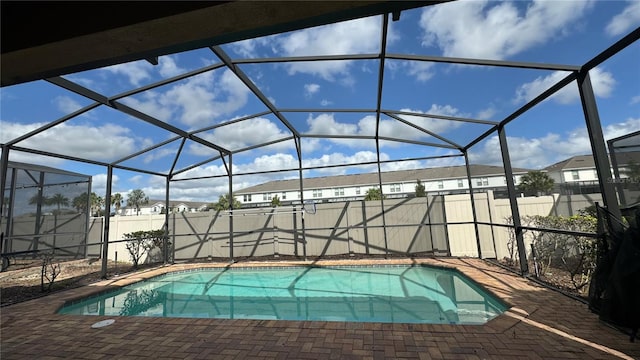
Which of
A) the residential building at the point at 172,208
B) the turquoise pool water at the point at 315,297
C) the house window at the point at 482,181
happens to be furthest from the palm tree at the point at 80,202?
the house window at the point at 482,181

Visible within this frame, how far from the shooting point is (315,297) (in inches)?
206

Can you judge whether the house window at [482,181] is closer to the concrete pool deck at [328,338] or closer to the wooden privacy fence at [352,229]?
the wooden privacy fence at [352,229]

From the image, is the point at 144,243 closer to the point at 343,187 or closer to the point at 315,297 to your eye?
the point at 315,297

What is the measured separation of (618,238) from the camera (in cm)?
264

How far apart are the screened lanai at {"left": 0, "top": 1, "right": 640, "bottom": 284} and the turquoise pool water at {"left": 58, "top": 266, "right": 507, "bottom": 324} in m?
1.35

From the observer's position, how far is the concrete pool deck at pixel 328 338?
96.6 inches

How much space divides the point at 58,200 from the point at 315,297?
7.36 meters

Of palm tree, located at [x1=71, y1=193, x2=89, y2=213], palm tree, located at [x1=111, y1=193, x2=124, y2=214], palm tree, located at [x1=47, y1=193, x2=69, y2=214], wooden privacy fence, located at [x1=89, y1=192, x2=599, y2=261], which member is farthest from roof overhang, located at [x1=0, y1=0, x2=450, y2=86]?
palm tree, located at [x1=111, y1=193, x2=124, y2=214]

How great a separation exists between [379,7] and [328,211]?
7.30 meters

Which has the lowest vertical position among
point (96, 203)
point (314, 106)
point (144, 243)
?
point (144, 243)

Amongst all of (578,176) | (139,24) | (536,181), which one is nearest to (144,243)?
(139,24)

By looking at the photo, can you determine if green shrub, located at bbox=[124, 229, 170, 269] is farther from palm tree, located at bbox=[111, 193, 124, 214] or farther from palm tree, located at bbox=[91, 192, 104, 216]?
palm tree, located at bbox=[111, 193, 124, 214]

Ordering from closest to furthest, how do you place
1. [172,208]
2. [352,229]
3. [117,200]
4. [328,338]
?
[328,338] < [352,229] < [172,208] < [117,200]

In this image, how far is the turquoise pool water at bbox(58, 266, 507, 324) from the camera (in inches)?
168
